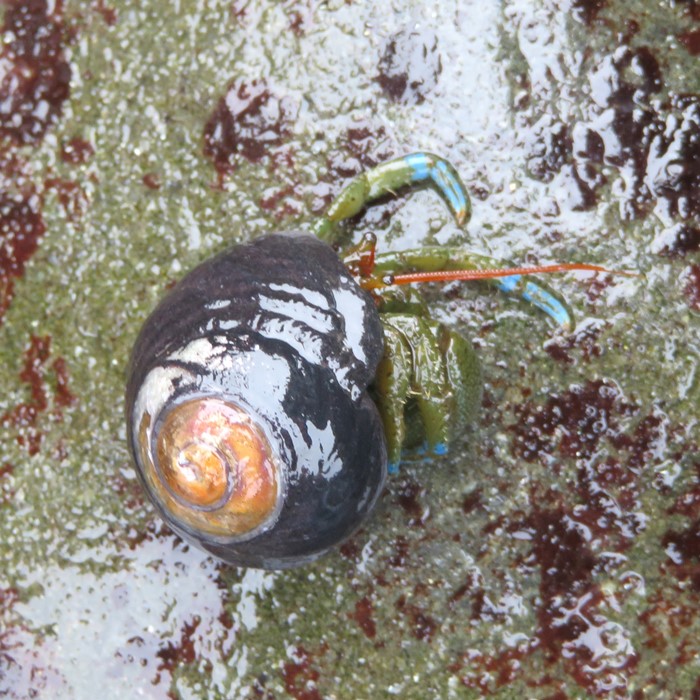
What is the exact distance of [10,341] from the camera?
2582 mm

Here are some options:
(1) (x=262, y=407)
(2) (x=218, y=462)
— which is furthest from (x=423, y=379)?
(2) (x=218, y=462)

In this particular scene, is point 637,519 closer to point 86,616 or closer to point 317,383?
point 317,383

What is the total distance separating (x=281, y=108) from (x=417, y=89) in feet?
1.37

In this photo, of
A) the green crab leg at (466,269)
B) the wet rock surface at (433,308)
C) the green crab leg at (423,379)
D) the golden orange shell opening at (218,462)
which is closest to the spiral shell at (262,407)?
the golden orange shell opening at (218,462)

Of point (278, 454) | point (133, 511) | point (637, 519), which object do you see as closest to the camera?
point (278, 454)

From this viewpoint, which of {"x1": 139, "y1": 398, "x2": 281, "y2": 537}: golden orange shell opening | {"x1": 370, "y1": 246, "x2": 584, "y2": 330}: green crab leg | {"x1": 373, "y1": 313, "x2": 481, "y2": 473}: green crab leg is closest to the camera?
{"x1": 139, "y1": 398, "x2": 281, "y2": 537}: golden orange shell opening

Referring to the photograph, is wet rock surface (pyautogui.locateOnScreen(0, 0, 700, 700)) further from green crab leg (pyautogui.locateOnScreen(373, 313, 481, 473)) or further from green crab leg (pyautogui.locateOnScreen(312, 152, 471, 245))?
green crab leg (pyautogui.locateOnScreen(373, 313, 481, 473))

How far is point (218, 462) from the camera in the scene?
181cm

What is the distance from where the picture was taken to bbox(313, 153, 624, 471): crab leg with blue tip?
6.96 feet

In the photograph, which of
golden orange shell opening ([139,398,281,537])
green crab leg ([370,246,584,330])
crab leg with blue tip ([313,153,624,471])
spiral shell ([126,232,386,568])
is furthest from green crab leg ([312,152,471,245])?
golden orange shell opening ([139,398,281,537])

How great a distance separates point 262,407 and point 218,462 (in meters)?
0.16

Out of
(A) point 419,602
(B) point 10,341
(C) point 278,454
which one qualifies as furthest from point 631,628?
(B) point 10,341

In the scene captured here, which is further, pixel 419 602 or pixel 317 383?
pixel 419 602

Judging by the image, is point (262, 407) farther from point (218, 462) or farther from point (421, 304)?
point (421, 304)
